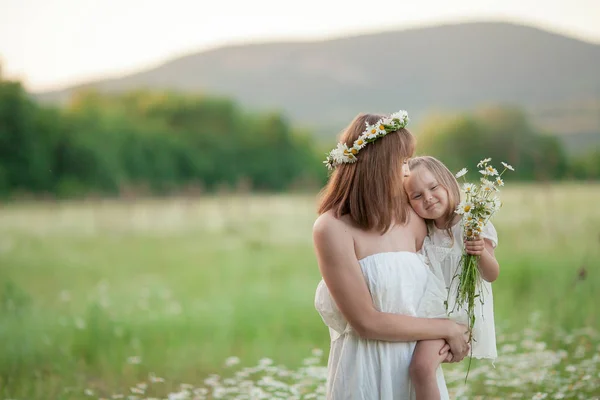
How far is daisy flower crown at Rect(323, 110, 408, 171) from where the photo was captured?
7.95 feet

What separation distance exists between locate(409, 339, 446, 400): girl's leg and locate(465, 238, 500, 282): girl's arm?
306 millimetres

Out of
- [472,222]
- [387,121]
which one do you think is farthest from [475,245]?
[387,121]

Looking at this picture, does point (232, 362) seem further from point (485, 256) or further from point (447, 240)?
point (485, 256)

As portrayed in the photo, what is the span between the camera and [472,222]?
2426mm

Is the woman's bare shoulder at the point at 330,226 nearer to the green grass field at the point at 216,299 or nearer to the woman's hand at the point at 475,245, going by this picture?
the woman's hand at the point at 475,245

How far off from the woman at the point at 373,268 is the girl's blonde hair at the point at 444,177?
0.14 metres

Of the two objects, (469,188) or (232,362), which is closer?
(469,188)

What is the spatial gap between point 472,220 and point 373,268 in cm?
38

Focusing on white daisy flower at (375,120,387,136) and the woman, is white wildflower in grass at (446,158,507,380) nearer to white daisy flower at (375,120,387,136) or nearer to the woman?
the woman

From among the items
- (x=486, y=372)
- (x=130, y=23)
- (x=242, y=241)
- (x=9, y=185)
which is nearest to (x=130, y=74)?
(x=130, y=23)

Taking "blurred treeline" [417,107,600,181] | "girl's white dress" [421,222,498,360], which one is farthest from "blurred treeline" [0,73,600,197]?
"girl's white dress" [421,222,498,360]

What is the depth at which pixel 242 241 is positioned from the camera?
29.9 feet

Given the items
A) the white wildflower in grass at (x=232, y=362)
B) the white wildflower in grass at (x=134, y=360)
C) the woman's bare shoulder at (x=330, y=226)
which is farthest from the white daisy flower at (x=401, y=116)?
the white wildflower in grass at (x=134, y=360)

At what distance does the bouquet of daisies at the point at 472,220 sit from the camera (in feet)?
7.97
